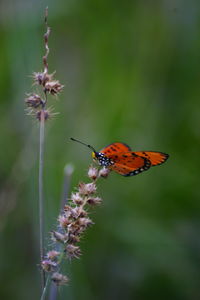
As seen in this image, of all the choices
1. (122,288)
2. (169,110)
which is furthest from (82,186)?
(169,110)

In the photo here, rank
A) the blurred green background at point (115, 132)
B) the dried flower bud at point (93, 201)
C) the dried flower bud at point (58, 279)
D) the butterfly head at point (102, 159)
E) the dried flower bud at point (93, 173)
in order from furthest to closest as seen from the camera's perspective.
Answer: the blurred green background at point (115, 132) → the butterfly head at point (102, 159) → the dried flower bud at point (93, 173) → the dried flower bud at point (93, 201) → the dried flower bud at point (58, 279)

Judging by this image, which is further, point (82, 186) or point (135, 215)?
point (135, 215)

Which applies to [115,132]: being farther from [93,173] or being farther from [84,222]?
[84,222]

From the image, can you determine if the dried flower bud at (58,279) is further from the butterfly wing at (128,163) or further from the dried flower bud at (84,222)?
the butterfly wing at (128,163)

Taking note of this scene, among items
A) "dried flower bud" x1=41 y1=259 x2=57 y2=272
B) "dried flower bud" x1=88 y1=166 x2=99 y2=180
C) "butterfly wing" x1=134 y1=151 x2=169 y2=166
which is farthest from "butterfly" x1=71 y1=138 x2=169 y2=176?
"dried flower bud" x1=41 y1=259 x2=57 y2=272

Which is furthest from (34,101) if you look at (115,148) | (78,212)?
(115,148)

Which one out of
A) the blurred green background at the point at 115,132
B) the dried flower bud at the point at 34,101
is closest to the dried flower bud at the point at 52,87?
the dried flower bud at the point at 34,101

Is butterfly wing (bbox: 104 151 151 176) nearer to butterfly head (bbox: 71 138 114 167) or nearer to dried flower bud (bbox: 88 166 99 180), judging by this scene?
butterfly head (bbox: 71 138 114 167)

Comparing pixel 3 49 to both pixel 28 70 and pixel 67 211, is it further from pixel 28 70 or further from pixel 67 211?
pixel 67 211
